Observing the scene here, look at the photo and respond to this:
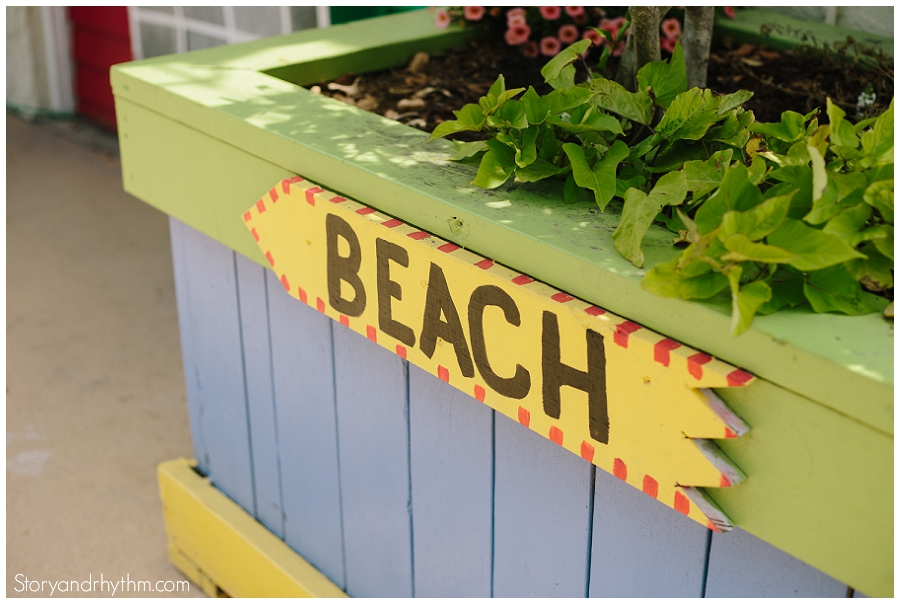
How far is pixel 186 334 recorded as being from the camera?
6.46 ft

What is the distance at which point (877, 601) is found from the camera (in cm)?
92

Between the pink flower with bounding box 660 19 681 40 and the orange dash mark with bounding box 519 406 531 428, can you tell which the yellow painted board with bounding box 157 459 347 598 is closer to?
the orange dash mark with bounding box 519 406 531 428

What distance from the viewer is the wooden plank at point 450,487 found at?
4.57 ft

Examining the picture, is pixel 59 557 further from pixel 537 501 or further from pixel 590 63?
pixel 590 63

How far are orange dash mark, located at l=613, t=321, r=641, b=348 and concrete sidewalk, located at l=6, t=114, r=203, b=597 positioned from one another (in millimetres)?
1536

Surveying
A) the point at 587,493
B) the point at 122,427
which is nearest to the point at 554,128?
the point at 587,493

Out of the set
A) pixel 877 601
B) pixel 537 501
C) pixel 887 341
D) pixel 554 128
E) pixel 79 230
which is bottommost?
pixel 79 230

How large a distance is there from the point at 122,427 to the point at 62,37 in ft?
10.9

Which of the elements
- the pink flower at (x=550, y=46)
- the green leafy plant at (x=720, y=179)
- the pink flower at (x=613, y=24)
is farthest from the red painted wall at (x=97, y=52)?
the green leafy plant at (x=720, y=179)

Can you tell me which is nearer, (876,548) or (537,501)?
(876,548)

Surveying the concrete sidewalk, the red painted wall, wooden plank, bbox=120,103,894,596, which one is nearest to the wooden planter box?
wooden plank, bbox=120,103,894,596

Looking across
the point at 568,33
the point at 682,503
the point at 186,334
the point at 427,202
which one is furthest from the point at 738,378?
the point at 568,33

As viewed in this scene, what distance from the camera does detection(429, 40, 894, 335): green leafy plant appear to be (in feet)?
2.93

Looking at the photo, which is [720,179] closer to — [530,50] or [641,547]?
[641,547]
